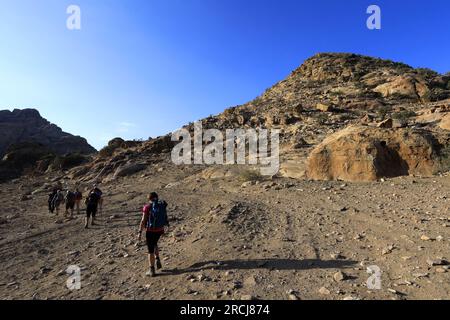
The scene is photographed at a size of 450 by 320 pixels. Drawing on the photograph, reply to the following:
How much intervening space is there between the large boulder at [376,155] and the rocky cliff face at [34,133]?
176 ft

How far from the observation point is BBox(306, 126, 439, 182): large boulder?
13.5 meters

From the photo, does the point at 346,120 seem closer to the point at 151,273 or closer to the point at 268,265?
the point at 268,265

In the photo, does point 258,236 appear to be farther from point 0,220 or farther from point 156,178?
point 156,178

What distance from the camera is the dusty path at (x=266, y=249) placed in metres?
5.68

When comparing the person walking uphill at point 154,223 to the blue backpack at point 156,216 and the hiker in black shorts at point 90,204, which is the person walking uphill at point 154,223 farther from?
the hiker in black shorts at point 90,204

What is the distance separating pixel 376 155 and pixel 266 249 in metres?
8.16

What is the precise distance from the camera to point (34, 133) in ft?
233

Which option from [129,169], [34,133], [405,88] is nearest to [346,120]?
[405,88]

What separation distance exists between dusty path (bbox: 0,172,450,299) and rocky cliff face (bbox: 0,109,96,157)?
54309 millimetres

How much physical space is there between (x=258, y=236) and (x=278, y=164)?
9951 millimetres

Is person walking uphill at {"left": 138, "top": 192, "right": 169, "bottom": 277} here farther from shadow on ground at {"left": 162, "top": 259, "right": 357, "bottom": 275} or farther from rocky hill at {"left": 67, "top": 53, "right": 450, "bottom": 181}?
rocky hill at {"left": 67, "top": 53, "right": 450, "bottom": 181}

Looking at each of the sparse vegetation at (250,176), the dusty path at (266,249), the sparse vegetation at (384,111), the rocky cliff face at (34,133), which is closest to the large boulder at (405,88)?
the sparse vegetation at (384,111)

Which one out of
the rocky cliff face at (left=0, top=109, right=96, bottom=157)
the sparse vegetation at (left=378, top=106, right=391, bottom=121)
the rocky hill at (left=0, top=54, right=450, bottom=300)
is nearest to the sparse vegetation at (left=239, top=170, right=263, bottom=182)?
the rocky hill at (left=0, top=54, right=450, bottom=300)

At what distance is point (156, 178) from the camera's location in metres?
22.8
